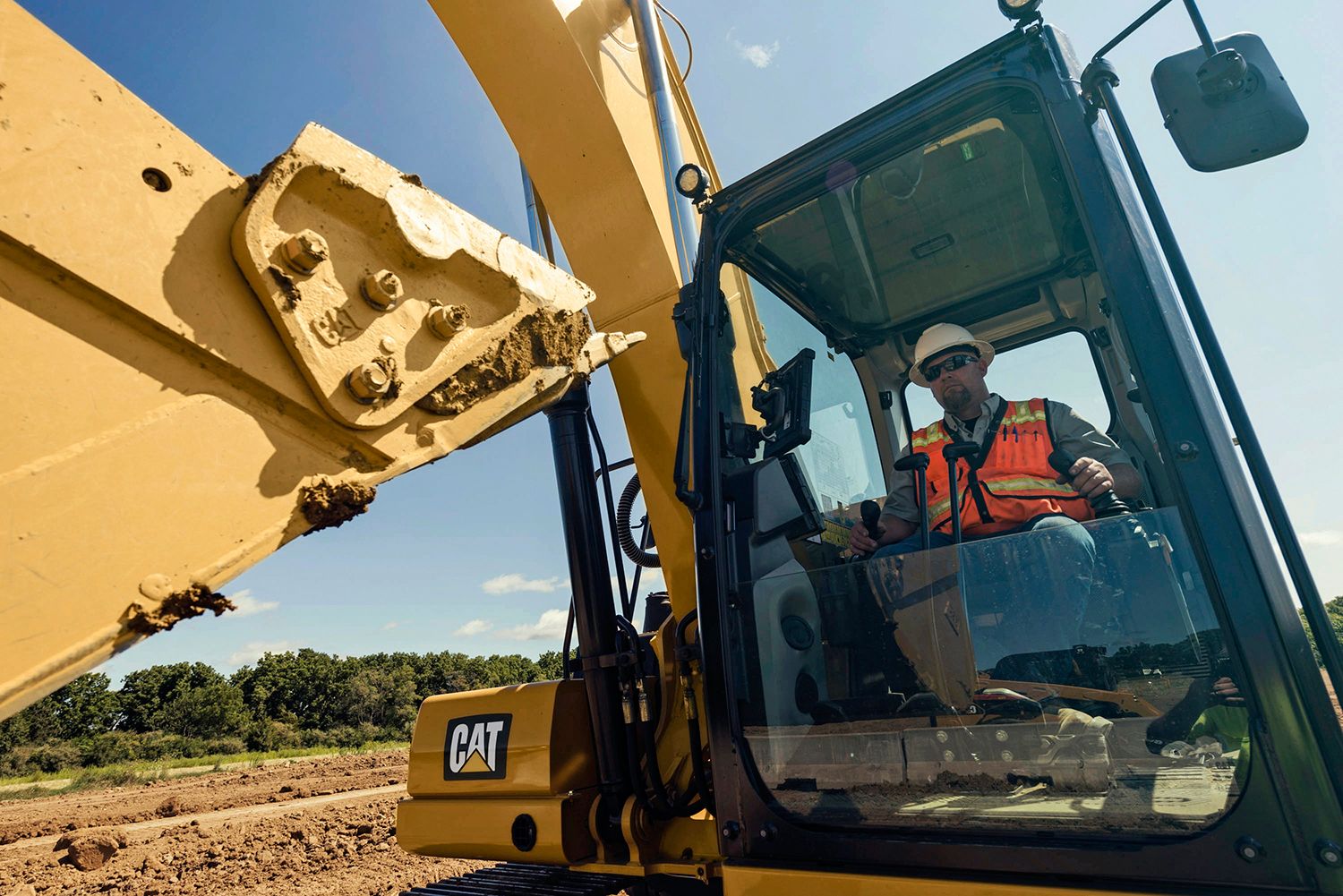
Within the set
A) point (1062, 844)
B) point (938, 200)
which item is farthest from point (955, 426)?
point (1062, 844)

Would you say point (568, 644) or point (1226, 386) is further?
point (568, 644)

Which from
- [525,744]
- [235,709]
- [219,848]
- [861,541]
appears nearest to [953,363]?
[861,541]

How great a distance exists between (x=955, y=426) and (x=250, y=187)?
2011 mm

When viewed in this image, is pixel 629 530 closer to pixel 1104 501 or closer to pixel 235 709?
pixel 1104 501

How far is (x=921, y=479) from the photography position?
7.30ft

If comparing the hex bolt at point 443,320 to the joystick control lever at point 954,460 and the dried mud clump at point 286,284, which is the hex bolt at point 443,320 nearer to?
the dried mud clump at point 286,284

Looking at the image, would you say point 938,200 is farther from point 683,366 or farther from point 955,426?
point 683,366

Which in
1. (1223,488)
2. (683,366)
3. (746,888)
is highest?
(683,366)

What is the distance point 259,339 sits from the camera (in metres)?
1.37

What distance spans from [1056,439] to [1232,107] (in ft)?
3.27

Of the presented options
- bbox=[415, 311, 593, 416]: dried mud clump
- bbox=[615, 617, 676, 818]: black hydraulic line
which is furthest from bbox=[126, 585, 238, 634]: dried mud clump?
bbox=[615, 617, 676, 818]: black hydraulic line

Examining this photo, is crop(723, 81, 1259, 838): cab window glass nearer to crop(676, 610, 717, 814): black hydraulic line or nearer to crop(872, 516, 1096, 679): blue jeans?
crop(872, 516, 1096, 679): blue jeans

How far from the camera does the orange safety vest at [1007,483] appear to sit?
81.7 inches

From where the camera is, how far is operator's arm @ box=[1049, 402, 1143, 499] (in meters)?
2.05
